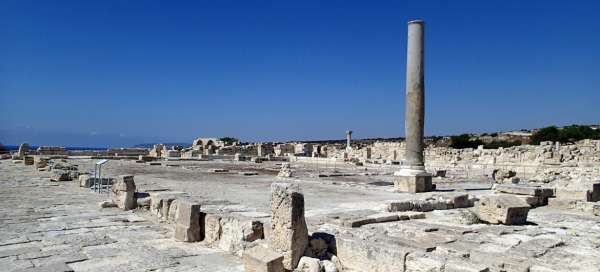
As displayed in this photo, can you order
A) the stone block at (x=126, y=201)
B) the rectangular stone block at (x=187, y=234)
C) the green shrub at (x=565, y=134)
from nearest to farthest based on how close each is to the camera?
the rectangular stone block at (x=187, y=234) < the stone block at (x=126, y=201) < the green shrub at (x=565, y=134)


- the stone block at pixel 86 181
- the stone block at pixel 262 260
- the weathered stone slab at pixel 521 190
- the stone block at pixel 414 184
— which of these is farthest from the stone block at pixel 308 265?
the stone block at pixel 86 181

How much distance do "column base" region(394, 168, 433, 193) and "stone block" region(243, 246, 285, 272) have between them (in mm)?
8477

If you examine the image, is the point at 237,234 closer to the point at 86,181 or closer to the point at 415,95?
the point at 415,95

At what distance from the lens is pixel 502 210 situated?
7410 millimetres

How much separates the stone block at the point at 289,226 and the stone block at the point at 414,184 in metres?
8.07

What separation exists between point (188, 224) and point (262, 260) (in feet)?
7.24

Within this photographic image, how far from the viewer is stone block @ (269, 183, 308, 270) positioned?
5098 millimetres

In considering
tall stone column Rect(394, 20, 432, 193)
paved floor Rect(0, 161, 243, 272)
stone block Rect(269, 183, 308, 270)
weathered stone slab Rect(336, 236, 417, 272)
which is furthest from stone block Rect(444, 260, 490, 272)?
tall stone column Rect(394, 20, 432, 193)

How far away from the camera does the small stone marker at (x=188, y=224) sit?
6559 mm

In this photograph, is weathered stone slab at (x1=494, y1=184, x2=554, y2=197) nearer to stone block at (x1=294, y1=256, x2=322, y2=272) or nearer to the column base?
the column base

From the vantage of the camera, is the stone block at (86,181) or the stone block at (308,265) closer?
the stone block at (308,265)

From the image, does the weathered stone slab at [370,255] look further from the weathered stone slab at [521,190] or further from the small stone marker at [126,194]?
the weathered stone slab at [521,190]

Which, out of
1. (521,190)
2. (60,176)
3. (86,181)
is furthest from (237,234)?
(60,176)

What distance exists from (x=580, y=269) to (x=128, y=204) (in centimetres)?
794
